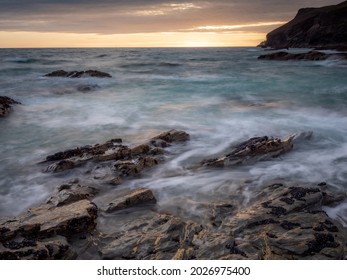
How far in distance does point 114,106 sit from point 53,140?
21.4 feet

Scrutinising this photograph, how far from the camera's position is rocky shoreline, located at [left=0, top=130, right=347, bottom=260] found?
4.88m

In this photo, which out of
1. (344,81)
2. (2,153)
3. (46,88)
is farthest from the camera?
(344,81)

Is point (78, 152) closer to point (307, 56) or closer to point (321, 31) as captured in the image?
point (307, 56)

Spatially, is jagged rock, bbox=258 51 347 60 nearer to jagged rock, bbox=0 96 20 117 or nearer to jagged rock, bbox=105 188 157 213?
jagged rock, bbox=0 96 20 117

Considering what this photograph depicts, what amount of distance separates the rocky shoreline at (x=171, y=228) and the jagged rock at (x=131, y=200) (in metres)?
0.02

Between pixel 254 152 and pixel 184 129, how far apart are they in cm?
417

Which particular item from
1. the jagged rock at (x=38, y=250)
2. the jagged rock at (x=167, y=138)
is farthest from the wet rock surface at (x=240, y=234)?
the jagged rock at (x=167, y=138)

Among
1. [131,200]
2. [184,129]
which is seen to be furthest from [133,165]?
[184,129]

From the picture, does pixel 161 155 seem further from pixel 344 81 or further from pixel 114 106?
pixel 344 81

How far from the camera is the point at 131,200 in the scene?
661cm

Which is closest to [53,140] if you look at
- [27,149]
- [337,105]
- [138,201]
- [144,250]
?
[27,149]

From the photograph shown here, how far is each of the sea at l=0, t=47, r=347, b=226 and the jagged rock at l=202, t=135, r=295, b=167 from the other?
0.23m

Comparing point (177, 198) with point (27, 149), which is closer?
point (177, 198)

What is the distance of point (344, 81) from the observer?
25.7 metres
